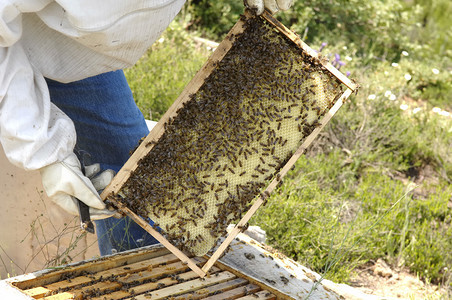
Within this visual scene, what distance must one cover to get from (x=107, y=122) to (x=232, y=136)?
0.85 meters

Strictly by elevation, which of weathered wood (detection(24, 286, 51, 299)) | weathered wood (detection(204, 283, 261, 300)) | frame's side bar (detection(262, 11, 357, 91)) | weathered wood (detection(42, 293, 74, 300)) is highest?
frame's side bar (detection(262, 11, 357, 91))

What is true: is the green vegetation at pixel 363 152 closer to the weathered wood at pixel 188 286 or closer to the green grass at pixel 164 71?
the green grass at pixel 164 71

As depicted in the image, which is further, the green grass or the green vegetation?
the green grass

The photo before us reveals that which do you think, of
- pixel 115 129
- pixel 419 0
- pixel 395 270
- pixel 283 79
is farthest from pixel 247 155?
pixel 419 0

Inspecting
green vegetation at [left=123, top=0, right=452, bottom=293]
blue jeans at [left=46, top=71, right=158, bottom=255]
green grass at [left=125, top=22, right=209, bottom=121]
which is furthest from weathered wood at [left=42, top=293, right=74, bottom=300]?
green grass at [left=125, top=22, right=209, bottom=121]

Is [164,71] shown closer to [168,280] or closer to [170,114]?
[170,114]

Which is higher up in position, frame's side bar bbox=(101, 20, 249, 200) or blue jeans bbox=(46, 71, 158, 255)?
frame's side bar bbox=(101, 20, 249, 200)

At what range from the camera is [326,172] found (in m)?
4.91

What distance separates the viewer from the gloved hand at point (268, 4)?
2.58 m

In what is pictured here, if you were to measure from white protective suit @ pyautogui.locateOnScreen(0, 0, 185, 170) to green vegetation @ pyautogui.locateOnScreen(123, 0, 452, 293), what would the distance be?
1400 mm

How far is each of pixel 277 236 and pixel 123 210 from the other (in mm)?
1562

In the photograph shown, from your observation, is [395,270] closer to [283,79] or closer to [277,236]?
[277,236]

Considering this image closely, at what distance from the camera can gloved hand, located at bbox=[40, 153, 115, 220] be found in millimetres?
2578

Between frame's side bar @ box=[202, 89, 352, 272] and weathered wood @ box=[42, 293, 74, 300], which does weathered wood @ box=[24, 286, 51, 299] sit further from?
frame's side bar @ box=[202, 89, 352, 272]
